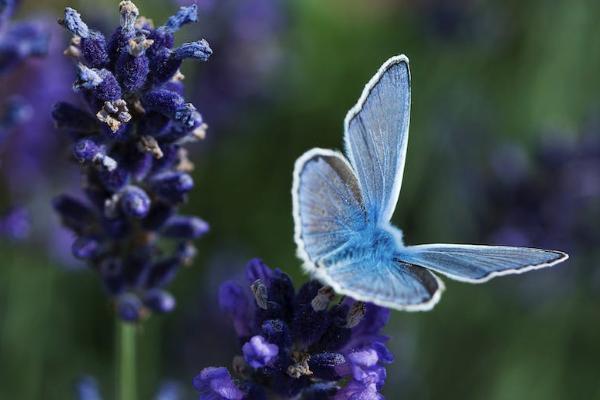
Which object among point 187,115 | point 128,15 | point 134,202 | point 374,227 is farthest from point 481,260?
point 128,15

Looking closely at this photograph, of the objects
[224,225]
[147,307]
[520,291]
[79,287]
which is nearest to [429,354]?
[520,291]

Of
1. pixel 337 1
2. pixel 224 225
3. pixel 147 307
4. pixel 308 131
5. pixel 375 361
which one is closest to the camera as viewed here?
pixel 375 361

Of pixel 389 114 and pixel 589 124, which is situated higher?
pixel 589 124

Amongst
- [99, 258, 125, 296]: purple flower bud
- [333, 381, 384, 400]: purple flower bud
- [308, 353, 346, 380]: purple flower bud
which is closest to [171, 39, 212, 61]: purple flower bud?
[99, 258, 125, 296]: purple flower bud

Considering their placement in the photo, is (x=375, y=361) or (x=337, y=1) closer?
(x=375, y=361)

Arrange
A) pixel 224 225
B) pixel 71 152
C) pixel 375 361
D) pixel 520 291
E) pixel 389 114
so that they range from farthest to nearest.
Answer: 1. pixel 224 225
2. pixel 520 291
3. pixel 71 152
4. pixel 389 114
5. pixel 375 361

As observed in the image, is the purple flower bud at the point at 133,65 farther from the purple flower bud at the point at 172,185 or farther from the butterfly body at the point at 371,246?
the butterfly body at the point at 371,246

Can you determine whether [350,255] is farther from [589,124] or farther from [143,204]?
[589,124]

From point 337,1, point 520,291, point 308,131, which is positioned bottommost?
point 520,291
